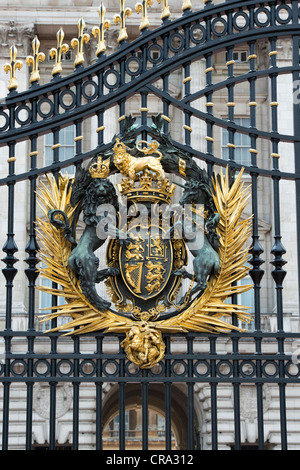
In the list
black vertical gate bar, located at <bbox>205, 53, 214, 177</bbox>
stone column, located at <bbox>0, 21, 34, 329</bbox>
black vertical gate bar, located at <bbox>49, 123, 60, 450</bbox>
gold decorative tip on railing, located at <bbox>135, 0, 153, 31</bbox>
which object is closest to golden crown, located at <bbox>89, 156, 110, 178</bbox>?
black vertical gate bar, located at <bbox>49, 123, 60, 450</bbox>

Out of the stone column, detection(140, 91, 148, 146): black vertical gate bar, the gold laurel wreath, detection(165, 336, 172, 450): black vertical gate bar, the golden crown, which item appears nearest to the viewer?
detection(165, 336, 172, 450): black vertical gate bar

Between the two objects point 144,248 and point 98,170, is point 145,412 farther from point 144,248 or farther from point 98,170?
point 98,170

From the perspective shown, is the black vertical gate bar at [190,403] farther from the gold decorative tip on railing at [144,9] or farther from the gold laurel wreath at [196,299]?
the gold decorative tip on railing at [144,9]

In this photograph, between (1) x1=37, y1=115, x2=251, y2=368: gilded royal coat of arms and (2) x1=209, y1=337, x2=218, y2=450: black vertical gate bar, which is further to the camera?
(1) x1=37, y1=115, x2=251, y2=368: gilded royal coat of arms

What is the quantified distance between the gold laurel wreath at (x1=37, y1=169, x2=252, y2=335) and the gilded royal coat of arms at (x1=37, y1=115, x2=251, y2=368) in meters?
0.01

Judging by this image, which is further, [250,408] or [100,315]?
[250,408]

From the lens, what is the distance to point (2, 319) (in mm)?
25297

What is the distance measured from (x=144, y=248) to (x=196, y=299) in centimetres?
77

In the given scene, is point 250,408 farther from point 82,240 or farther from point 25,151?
point 82,240

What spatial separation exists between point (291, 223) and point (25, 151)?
7787mm

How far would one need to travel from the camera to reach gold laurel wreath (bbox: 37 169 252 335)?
9.94 m

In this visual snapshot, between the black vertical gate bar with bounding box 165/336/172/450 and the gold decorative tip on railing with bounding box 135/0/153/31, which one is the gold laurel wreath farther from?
the gold decorative tip on railing with bounding box 135/0/153/31
